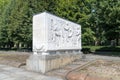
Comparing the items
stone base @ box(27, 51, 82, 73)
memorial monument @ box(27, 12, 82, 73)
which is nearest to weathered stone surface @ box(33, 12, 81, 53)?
memorial monument @ box(27, 12, 82, 73)

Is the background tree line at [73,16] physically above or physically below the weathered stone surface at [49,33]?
above

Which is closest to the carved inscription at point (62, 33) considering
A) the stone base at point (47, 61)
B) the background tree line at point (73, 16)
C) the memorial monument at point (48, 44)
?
the memorial monument at point (48, 44)

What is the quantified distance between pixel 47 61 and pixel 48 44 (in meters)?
0.95

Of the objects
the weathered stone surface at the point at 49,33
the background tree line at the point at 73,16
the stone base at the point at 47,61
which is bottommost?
the stone base at the point at 47,61

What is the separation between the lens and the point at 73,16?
24.9m

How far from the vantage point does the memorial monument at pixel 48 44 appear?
11.5m

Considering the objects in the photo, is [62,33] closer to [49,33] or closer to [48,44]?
[49,33]

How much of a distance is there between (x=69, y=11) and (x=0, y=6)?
17781 mm

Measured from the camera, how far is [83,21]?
965 inches

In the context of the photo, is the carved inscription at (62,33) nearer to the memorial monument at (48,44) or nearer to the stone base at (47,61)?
the memorial monument at (48,44)

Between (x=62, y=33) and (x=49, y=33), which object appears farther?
(x=62, y=33)

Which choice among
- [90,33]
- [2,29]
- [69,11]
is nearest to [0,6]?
[2,29]

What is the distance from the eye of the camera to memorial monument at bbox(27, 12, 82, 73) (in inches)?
454

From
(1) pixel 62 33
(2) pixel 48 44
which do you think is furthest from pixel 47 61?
(1) pixel 62 33
